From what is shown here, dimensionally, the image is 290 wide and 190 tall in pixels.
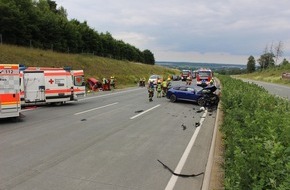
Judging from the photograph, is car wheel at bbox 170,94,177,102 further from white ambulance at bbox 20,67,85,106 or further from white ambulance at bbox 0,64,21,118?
white ambulance at bbox 0,64,21,118

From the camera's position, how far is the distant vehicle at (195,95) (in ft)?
69.8

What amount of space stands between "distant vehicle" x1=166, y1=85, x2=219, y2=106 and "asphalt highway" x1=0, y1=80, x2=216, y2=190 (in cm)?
593

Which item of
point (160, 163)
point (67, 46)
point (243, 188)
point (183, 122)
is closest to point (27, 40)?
point (67, 46)

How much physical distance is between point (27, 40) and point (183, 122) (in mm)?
39829

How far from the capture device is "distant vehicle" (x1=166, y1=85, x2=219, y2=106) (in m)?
21.3

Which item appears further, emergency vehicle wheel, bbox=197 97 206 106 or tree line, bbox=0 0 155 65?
tree line, bbox=0 0 155 65

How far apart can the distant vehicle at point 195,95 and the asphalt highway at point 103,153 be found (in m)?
5.93

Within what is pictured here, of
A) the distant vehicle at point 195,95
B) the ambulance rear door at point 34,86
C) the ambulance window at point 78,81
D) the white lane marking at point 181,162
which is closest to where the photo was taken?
the white lane marking at point 181,162

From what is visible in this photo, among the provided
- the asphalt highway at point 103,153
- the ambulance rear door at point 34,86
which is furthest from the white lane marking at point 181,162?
the ambulance rear door at point 34,86

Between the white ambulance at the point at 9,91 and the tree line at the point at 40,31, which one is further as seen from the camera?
the tree line at the point at 40,31

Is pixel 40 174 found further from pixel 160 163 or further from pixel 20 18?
pixel 20 18

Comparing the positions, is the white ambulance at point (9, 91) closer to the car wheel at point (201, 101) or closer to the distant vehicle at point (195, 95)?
the distant vehicle at point (195, 95)

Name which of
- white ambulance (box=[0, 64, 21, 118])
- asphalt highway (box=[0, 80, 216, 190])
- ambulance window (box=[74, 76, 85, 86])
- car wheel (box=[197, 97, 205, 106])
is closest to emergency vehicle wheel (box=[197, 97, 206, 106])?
car wheel (box=[197, 97, 205, 106])

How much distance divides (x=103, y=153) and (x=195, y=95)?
14561 millimetres
